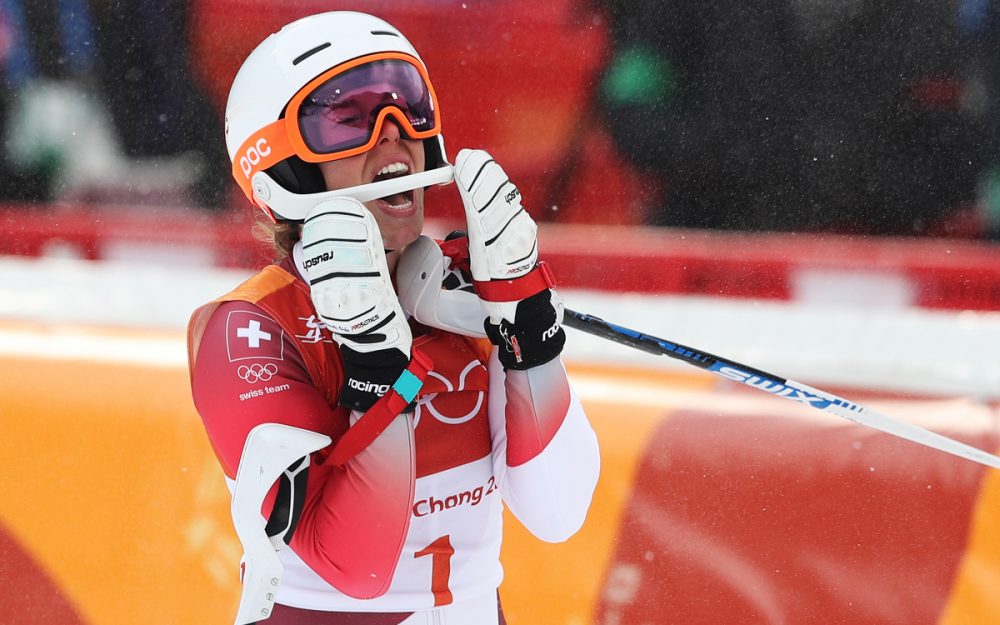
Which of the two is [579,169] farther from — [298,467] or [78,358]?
[298,467]

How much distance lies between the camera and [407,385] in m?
1.08

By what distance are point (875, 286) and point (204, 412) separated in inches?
Result: 82.3

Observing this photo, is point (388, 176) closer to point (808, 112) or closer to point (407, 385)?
point (407, 385)

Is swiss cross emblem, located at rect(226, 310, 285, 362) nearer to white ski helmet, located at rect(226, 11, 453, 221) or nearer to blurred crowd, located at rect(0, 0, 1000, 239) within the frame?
white ski helmet, located at rect(226, 11, 453, 221)

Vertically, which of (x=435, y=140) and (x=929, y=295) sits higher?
(x=435, y=140)

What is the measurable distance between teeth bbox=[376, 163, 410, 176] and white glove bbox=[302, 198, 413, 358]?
6.0 inches

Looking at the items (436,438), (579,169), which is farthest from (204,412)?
(579,169)

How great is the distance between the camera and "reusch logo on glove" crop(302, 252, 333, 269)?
101 centimetres

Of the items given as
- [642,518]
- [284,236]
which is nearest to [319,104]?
[284,236]

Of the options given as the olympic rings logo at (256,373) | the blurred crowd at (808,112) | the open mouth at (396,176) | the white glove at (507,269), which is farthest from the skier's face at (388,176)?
the blurred crowd at (808,112)

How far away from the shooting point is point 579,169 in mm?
3781

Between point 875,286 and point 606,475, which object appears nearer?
point 606,475

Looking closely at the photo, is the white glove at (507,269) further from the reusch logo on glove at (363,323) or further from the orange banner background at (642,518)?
the orange banner background at (642,518)

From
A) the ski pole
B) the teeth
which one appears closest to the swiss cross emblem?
the teeth
